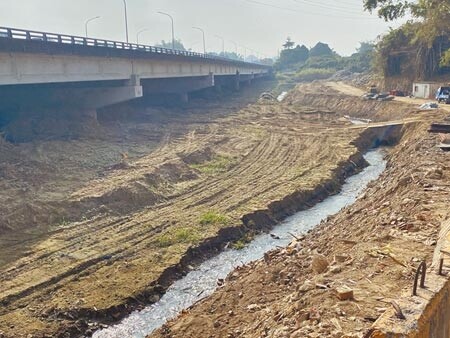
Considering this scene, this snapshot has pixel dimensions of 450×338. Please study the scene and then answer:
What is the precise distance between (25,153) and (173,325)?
19.4m

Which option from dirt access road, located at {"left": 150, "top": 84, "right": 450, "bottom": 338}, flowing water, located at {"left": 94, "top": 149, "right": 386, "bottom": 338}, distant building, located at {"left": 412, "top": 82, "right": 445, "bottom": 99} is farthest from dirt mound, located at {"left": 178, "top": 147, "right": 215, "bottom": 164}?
distant building, located at {"left": 412, "top": 82, "right": 445, "bottom": 99}

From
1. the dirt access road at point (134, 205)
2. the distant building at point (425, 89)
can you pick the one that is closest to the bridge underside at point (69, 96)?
the dirt access road at point (134, 205)

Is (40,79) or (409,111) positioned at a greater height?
(40,79)

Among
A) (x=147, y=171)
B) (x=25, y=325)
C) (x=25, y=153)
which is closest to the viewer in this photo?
(x=25, y=325)

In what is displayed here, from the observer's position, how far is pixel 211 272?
15992mm

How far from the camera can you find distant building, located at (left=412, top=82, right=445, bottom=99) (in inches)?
2083

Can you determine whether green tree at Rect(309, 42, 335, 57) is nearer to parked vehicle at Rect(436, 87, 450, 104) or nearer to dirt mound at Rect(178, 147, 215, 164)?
parked vehicle at Rect(436, 87, 450, 104)

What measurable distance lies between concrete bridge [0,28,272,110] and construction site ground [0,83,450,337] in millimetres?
4388

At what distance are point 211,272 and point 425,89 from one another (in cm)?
4655

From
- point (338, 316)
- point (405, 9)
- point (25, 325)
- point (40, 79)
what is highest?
point (405, 9)

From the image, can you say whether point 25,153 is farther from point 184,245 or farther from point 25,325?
point 25,325

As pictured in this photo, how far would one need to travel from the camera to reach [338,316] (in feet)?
28.2

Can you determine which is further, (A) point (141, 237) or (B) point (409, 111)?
(B) point (409, 111)

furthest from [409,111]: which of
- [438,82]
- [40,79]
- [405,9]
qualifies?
[40,79]
